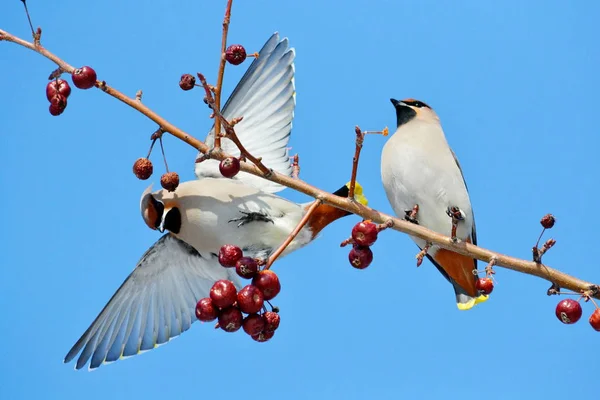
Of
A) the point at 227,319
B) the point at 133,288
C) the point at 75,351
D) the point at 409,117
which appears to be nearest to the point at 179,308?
the point at 133,288

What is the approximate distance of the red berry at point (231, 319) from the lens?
2.48 metres

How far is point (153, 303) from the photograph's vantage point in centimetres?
502

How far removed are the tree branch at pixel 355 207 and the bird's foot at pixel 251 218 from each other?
140cm

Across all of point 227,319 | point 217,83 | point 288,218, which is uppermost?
point 288,218

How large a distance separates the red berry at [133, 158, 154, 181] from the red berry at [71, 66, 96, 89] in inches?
11.2

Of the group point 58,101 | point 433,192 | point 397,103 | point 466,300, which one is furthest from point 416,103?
point 58,101

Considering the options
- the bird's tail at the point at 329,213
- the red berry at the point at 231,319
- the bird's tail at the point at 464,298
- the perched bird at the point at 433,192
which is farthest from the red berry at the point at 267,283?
the bird's tail at the point at 464,298

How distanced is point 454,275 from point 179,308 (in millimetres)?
1891

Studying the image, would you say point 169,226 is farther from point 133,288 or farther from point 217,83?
point 217,83

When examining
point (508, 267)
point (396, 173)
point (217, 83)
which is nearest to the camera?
point (217, 83)

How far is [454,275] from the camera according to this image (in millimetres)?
3928

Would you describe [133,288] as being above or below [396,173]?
below

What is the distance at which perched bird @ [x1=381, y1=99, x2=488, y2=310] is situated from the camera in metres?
3.83

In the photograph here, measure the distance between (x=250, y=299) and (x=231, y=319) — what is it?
0.10 m
